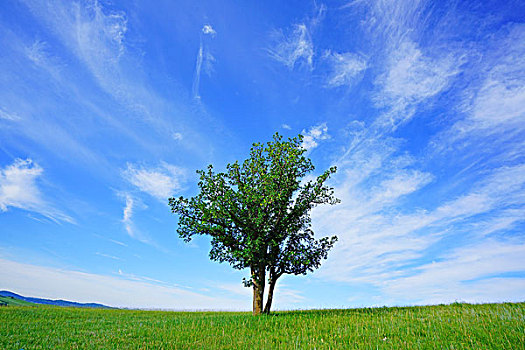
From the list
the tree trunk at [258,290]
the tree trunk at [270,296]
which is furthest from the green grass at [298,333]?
the tree trunk at [270,296]

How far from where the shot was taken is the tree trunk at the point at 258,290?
78.5 ft

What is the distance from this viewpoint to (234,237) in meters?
25.3

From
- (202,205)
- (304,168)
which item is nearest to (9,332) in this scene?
(202,205)

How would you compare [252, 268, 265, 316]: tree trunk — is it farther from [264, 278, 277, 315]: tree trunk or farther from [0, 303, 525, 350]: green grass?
[0, 303, 525, 350]: green grass

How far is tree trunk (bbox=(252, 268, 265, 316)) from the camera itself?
2394cm

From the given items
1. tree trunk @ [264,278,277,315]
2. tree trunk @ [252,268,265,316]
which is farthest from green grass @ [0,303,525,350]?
tree trunk @ [264,278,277,315]

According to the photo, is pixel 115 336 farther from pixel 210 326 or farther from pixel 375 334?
pixel 375 334

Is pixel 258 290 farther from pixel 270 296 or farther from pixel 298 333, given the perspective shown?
pixel 298 333

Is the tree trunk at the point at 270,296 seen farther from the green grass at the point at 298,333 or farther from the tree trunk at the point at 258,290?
the green grass at the point at 298,333

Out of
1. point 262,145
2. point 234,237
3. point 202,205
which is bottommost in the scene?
point 234,237

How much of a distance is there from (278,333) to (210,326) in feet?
16.7

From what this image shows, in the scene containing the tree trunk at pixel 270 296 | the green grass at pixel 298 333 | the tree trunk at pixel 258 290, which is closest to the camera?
the green grass at pixel 298 333

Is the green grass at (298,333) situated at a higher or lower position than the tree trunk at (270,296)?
lower

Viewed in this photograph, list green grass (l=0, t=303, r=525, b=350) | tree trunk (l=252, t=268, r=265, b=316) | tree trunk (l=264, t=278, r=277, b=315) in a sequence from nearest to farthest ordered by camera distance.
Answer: green grass (l=0, t=303, r=525, b=350), tree trunk (l=252, t=268, r=265, b=316), tree trunk (l=264, t=278, r=277, b=315)
